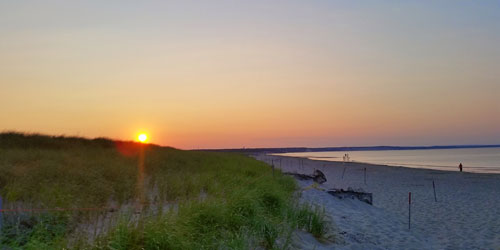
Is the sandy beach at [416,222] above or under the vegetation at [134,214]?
under

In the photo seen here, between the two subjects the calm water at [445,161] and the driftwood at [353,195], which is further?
the calm water at [445,161]

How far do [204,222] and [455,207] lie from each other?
49.1 ft

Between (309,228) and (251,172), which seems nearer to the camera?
(309,228)

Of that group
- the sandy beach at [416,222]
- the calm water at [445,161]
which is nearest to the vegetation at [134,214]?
the sandy beach at [416,222]

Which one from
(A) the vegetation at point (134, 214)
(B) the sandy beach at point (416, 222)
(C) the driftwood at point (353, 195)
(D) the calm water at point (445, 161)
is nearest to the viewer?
(A) the vegetation at point (134, 214)

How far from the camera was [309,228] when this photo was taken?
9.29 m

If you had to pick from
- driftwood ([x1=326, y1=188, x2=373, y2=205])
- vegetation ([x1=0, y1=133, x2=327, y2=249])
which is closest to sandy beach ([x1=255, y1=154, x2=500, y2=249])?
driftwood ([x1=326, y1=188, x2=373, y2=205])

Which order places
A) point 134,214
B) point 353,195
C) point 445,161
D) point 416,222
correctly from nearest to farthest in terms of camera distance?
point 134,214, point 416,222, point 353,195, point 445,161

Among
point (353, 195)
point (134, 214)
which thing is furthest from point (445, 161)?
point (134, 214)

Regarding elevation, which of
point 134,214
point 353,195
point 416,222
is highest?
point 134,214

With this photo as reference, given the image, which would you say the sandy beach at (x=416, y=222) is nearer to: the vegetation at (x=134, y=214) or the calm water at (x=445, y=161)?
the vegetation at (x=134, y=214)

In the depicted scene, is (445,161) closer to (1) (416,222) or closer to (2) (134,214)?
(1) (416,222)

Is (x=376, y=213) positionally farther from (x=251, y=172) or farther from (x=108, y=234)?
(x=108, y=234)

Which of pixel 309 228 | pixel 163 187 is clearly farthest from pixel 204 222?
pixel 163 187
